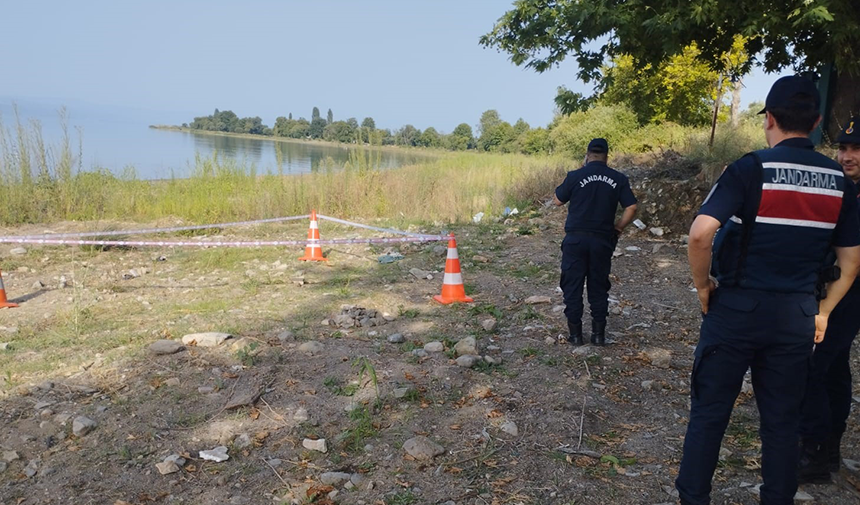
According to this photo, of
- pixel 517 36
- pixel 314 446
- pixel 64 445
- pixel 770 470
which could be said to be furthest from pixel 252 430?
pixel 517 36

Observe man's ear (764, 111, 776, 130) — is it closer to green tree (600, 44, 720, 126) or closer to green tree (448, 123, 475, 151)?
green tree (600, 44, 720, 126)

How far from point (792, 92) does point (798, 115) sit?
95 mm

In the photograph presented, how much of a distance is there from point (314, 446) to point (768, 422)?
7.65 ft

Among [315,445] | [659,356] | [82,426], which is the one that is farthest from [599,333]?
[82,426]

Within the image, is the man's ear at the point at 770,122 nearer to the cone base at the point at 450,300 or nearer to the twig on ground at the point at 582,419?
the twig on ground at the point at 582,419

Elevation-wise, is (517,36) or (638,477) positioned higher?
(517,36)

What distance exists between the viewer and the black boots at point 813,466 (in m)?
3.22

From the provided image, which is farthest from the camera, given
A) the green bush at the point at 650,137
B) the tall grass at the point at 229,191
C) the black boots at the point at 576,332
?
the green bush at the point at 650,137

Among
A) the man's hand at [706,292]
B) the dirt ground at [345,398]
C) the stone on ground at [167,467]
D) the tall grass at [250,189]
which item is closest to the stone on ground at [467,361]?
the dirt ground at [345,398]

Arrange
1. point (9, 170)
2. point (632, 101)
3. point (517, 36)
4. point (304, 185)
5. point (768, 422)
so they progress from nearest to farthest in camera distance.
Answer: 1. point (768, 422)
2. point (517, 36)
3. point (9, 170)
4. point (304, 185)
5. point (632, 101)

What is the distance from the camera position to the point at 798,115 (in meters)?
2.48

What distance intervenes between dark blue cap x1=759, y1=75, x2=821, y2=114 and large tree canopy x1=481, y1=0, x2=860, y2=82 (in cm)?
454

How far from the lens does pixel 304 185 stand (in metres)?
12.8

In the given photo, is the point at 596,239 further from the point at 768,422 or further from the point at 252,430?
the point at 252,430
